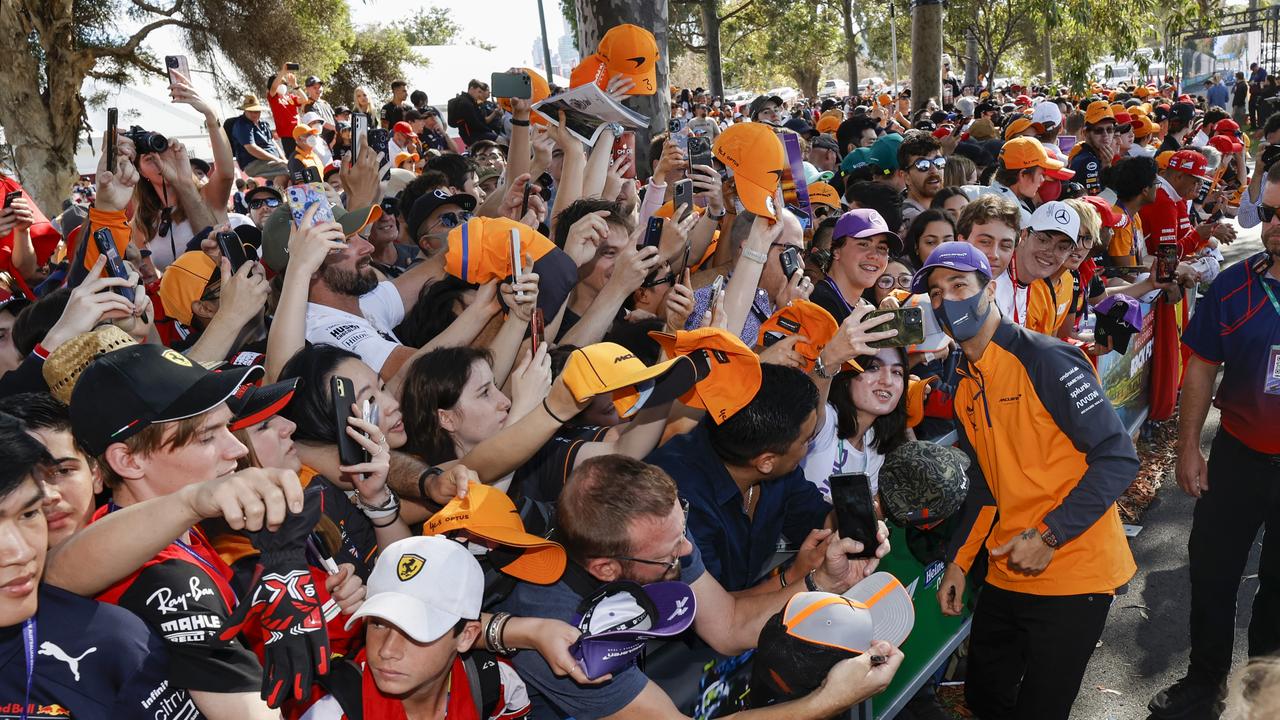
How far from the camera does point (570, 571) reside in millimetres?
2654

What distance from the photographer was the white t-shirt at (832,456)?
4.02 m

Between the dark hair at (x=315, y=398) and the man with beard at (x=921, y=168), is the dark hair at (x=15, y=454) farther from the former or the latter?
the man with beard at (x=921, y=168)

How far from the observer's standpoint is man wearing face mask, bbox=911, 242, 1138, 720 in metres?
3.42

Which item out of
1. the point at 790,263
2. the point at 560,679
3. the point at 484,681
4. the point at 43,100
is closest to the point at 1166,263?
the point at 790,263

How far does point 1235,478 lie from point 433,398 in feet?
11.8

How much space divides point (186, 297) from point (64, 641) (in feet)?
10.0

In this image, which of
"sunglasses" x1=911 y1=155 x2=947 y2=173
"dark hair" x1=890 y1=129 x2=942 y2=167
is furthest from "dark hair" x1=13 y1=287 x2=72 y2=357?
"dark hair" x1=890 y1=129 x2=942 y2=167

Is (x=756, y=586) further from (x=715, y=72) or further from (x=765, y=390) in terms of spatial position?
(x=715, y=72)

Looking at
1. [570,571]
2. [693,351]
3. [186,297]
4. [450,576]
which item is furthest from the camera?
[186,297]

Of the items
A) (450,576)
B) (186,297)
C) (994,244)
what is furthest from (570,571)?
(994,244)

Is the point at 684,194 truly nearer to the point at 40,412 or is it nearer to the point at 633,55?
→ the point at 633,55

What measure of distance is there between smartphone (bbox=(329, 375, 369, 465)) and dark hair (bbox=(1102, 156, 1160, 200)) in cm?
683

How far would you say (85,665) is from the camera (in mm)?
1968

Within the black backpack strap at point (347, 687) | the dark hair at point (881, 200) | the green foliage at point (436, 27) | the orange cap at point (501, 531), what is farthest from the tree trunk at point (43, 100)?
the green foliage at point (436, 27)
